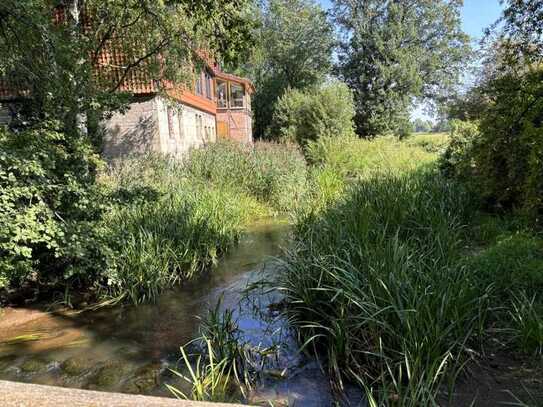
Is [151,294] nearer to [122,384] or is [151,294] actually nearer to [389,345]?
[122,384]

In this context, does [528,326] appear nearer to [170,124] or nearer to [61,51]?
[61,51]

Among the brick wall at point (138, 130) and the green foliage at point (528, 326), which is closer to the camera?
the green foliage at point (528, 326)

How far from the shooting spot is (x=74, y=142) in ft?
17.0

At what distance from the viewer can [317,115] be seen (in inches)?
942

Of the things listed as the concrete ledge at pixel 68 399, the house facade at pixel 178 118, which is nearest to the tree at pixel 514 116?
the concrete ledge at pixel 68 399

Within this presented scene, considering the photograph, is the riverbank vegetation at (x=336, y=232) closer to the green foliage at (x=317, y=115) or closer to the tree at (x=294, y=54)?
the green foliage at (x=317, y=115)

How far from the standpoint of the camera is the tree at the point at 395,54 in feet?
103

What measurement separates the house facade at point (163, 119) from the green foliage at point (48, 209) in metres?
5.05

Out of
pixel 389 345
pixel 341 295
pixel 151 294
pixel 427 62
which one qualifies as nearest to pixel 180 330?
pixel 151 294

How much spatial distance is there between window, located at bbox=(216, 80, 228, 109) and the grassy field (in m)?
23.9

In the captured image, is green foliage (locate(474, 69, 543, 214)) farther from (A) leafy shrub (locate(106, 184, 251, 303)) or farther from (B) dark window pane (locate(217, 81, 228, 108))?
(B) dark window pane (locate(217, 81, 228, 108))

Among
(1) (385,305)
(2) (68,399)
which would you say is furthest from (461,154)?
(2) (68,399)

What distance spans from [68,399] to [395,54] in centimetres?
3330

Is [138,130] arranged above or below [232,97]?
below
